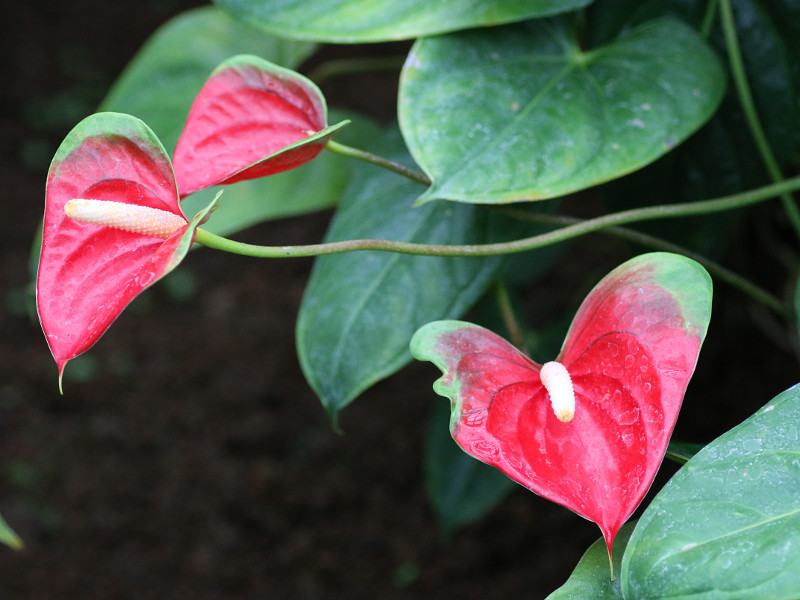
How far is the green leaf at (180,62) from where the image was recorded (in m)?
0.82

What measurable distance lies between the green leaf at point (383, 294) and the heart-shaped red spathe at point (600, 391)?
0.48 ft

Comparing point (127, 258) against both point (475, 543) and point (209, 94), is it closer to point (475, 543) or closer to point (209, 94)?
point (209, 94)

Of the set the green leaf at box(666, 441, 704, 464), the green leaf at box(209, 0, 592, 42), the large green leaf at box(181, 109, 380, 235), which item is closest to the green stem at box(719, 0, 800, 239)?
the green leaf at box(209, 0, 592, 42)

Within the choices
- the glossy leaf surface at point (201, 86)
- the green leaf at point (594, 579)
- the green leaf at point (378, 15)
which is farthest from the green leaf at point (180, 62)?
the green leaf at point (594, 579)

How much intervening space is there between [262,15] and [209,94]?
14 centimetres

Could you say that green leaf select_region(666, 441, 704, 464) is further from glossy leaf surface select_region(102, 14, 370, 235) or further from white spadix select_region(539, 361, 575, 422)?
glossy leaf surface select_region(102, 14, 370, 235)

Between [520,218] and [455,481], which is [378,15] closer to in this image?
[520,218]

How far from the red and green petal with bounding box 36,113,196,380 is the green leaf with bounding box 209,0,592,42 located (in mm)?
214

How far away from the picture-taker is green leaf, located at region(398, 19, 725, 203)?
488 millimetres

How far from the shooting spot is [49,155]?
161cm

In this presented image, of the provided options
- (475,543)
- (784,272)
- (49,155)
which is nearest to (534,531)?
(475,543)

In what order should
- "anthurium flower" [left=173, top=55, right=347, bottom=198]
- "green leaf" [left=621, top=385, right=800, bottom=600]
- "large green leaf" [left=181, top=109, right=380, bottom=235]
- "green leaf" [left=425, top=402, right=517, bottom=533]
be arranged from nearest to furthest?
"green leaf" [left=621, top=385, right=800, bottom=600] → "anthurium flower" [left=173, top=55, right=347, bottom=198] → "large green leaf" [left=181, top=109, right=380, bottom=235] → "green leaf" [left=425, top=402, right=517, bottom=533]

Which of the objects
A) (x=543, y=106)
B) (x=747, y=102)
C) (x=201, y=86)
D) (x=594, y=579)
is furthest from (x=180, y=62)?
(x=594, y=579)

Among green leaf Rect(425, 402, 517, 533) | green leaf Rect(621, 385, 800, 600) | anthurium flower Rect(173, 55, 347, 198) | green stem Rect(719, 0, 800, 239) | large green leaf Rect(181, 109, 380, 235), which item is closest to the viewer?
green leaf Rect(621, 385, 800, 600)
